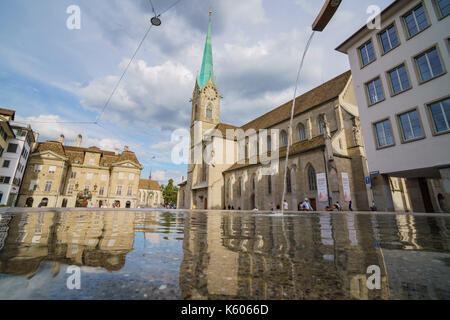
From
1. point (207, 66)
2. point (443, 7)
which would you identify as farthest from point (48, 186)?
point (443, 7)

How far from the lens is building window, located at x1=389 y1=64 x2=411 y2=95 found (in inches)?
544

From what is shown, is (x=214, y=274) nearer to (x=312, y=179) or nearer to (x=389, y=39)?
(x=389, y=39)

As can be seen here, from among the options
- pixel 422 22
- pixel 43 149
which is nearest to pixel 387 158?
pixel 422 22

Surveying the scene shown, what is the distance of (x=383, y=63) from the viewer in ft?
49.7

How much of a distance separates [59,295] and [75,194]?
4987cm

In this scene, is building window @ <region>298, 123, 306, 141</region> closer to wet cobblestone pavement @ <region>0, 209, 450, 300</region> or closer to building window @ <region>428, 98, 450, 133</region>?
building window @ <region>428, 98, 450, 133</region>

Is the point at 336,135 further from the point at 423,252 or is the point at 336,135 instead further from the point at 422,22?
the point at 423,252

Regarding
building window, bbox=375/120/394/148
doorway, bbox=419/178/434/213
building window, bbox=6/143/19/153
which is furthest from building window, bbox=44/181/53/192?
doorway, bbox=419/178/434/213

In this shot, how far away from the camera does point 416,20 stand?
1348cm

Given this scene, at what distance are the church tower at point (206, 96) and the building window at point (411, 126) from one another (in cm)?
3428

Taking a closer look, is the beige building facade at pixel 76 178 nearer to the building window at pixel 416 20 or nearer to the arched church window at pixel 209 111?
the arched church window at pixel 209 111

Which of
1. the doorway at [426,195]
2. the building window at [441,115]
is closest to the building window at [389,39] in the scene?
the building window at [441,115]

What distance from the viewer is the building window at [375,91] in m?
15.4

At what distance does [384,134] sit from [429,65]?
15.1ft
